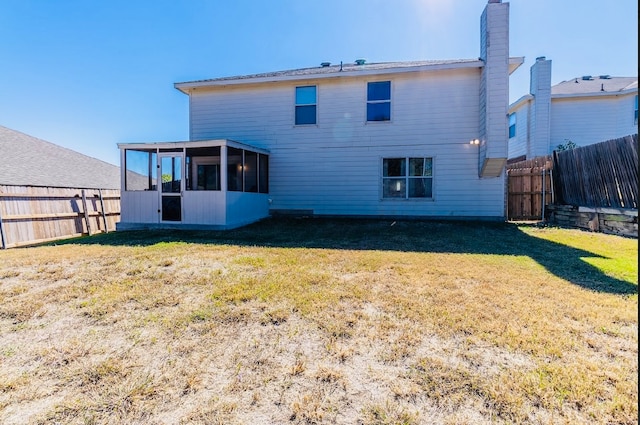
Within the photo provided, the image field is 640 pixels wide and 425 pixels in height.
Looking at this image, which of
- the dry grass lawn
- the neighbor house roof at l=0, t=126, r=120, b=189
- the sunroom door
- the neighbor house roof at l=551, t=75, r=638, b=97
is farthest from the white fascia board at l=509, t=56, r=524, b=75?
the neighbor house roof at l=0, t=126, r=120, b=189

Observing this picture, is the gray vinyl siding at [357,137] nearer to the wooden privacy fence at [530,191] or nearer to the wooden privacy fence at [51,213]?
the wooden privacy fence at [530,191]

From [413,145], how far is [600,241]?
18.2 feet

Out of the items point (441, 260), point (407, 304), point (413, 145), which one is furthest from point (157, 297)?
point (413, 145)

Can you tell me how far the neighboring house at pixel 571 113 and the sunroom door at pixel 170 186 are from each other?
15.3m

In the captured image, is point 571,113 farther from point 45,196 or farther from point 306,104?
point 45,196

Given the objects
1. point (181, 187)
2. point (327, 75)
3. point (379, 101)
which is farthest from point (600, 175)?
point (181, 187)

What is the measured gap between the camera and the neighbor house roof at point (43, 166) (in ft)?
45.3

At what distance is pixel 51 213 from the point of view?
914 centimetres

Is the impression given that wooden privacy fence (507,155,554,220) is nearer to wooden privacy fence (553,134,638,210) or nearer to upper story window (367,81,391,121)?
wooden privacy fence (553,134,638,210)

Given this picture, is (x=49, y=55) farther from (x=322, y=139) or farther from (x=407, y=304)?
(x=407, y=304)

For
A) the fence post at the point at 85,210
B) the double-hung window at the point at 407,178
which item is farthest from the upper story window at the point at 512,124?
the fence post at the point at 85,210

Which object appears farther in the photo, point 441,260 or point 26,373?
point 441,260

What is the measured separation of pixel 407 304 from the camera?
316 centimetres

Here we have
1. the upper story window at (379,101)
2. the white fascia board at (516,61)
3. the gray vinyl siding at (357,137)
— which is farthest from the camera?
the upper story window at (379,101)
